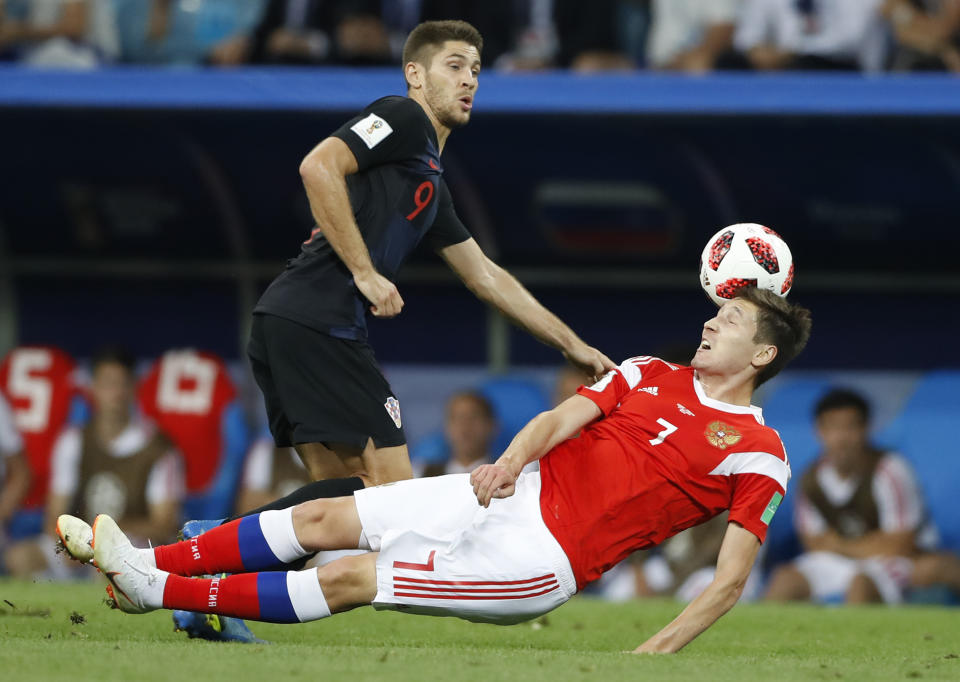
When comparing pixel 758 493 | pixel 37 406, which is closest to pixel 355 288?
pixel 758 493

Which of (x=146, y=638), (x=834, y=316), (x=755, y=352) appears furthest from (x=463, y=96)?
(x=834, y=316)

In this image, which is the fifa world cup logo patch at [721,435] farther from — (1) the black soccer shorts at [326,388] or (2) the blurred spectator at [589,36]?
(2) the blurred spectator at [589,36]

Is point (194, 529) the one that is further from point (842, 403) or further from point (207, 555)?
point (842, 403)

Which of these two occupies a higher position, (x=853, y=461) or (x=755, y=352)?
(x=755, y=352)

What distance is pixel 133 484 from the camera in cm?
888

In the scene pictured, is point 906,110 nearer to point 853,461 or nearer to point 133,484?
point 853,461

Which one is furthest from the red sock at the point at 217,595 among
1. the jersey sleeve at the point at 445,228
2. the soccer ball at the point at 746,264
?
the soccer ball at the point at 746,264

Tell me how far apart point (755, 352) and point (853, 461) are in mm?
4219

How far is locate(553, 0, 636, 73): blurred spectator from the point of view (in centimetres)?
915

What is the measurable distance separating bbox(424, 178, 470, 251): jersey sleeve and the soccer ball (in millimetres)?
904

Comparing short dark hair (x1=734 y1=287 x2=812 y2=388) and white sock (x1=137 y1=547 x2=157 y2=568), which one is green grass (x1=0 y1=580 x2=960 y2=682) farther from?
short dark hair (x1=734 y1=287 x2=812 y2=388)

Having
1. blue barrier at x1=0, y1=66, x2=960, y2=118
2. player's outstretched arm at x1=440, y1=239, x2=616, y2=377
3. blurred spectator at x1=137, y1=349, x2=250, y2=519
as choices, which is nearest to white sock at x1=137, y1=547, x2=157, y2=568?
player's outstretched arm at x1=440, y1=239, x2=616, y2=377

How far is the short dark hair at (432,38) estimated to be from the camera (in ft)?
17.3

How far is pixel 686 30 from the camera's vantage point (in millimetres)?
9461
